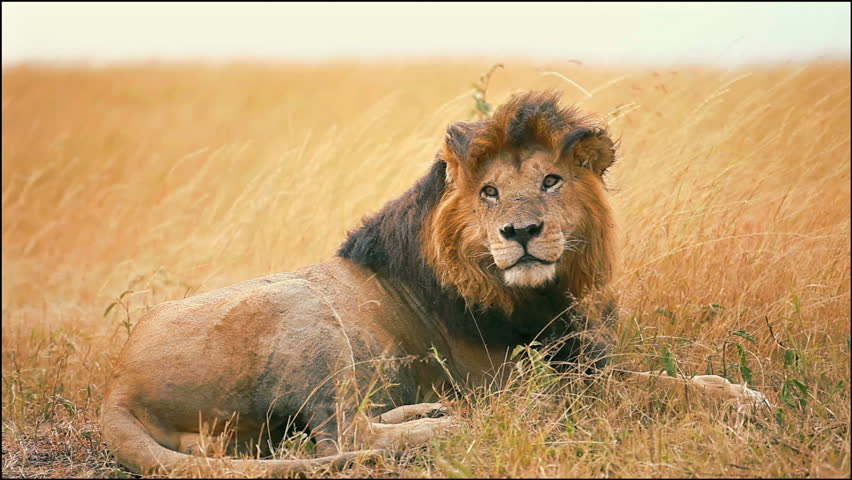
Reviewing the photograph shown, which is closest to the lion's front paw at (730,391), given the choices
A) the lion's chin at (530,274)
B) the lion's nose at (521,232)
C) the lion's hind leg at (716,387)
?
the lion's hind leg at (716,387)

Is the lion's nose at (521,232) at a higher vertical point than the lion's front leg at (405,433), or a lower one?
higher

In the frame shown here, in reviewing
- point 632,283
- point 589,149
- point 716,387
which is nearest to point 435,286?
point 589,149

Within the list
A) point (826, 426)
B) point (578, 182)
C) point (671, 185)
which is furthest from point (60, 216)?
point (826, 426)

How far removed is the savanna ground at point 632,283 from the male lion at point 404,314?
23 cm

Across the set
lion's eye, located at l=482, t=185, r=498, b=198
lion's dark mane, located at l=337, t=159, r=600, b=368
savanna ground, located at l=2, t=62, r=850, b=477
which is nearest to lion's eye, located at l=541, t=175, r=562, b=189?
lion's eye, located at l=482, t=185, r=498, b=198

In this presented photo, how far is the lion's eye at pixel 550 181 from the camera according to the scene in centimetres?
492

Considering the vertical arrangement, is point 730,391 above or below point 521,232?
below

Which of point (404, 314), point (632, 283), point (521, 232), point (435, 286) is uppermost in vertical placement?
point (521, 232)

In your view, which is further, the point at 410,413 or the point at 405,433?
the point at 410,413

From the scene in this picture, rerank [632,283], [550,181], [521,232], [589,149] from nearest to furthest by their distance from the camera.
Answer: [521,232] → [550,181] → [589,149] → [632,283]

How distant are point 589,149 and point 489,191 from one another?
2.02 feet

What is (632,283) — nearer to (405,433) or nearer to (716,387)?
(716,387)

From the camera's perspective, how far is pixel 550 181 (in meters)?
4.93

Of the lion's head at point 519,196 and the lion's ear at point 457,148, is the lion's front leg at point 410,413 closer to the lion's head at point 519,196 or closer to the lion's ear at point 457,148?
the lion's head at point 519,196
